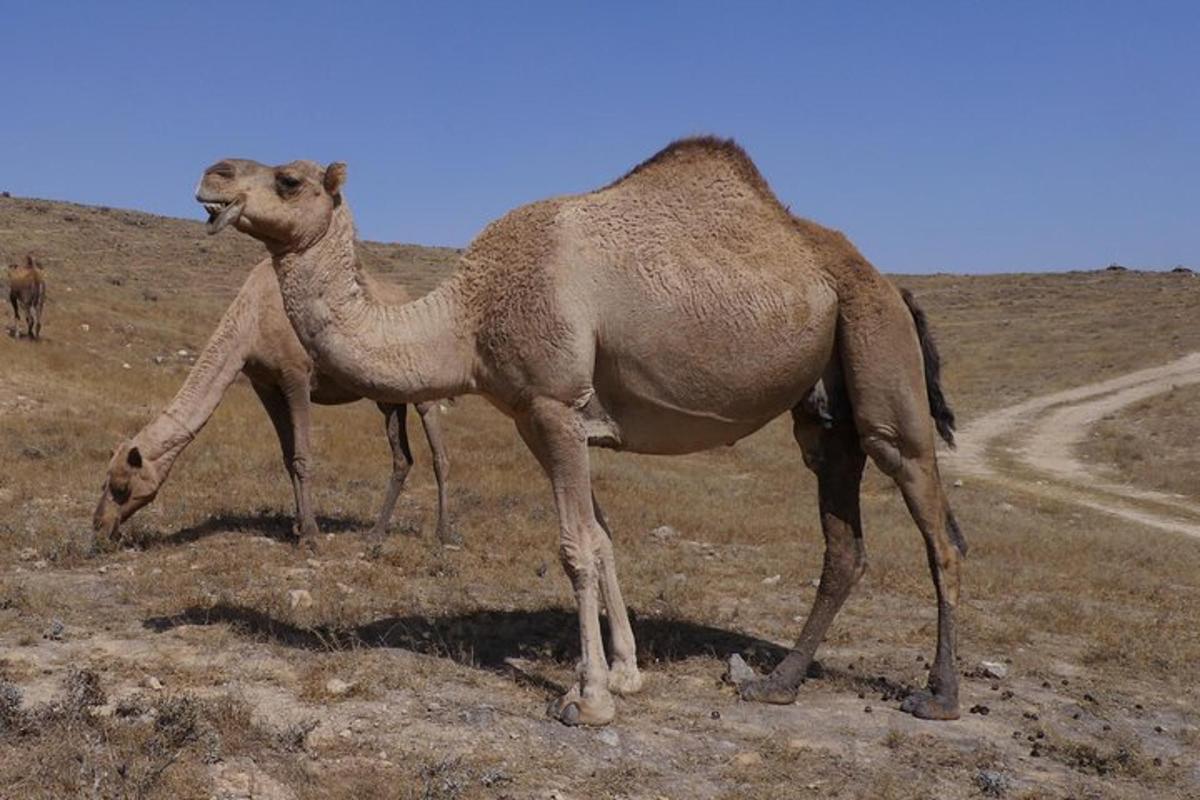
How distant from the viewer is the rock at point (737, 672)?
667cm

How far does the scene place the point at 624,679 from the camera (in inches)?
251

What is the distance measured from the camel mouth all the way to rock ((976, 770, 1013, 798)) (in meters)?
4.70

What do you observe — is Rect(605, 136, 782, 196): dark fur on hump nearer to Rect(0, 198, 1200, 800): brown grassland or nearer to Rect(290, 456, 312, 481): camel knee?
Rect(0, 198, 1200, 800): brown grassland

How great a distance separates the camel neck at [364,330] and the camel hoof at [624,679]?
73.7 inches

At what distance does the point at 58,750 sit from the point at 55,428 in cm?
1232

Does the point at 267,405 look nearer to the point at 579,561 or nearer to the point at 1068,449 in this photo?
the point at 579,561

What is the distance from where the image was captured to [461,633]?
24.1 ft

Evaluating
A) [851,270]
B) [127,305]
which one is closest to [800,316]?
[851,270]

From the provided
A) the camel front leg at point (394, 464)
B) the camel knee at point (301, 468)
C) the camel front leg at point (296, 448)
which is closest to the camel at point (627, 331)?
the camel front leg at point (296, 448)

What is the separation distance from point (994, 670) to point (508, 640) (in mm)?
3305

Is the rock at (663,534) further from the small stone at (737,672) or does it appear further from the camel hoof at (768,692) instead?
the camel hoof at (768,692)

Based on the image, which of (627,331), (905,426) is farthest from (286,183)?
(905,426)

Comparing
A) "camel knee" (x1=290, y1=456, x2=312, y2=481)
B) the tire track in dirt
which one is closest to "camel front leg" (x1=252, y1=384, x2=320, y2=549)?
"camel knee" (x1=290, y1=456, x2=312, y2=481)

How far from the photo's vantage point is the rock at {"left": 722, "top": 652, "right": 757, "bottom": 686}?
667 cm
